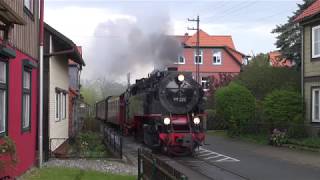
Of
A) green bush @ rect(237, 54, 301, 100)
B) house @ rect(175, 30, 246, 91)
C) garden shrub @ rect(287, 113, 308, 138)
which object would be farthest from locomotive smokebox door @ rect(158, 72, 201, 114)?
house @ rect(175, 30, 246, 91)

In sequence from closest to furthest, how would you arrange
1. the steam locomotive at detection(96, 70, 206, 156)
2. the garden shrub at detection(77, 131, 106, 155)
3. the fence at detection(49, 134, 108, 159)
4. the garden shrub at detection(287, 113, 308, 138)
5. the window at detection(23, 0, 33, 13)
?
the window at detection(23, 0, 33, 13) → the fence at detection(49, 134, 108, 159) → the garden shrub at detection(77, 131, 106, 155) → the steam locomotive at detection(96, 70, 206, 156) → the garden shrub at detection(287, 113, 308, 138)

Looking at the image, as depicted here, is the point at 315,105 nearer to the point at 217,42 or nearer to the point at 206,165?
the point at 206,165

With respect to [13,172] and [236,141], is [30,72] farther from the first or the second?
[236,141]

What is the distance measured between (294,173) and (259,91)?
77.6 feet

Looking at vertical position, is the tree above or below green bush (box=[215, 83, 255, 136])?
above

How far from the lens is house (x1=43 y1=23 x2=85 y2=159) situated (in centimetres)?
1756

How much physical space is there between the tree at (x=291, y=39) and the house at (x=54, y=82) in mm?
20780

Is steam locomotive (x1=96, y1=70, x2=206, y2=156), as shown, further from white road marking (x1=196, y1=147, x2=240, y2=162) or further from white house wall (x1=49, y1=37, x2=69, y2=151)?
white house wall (x1=49, y1=37, x2=69, y2=151)

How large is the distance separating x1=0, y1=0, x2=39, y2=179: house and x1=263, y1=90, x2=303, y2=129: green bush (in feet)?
50.8

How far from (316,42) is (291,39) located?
616 inches

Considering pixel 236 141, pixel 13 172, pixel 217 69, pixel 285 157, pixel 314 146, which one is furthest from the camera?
pixel 217 69

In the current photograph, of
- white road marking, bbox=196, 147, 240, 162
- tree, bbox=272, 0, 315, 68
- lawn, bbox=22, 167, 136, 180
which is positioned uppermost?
tree, bbox=272, 0, 315, 68

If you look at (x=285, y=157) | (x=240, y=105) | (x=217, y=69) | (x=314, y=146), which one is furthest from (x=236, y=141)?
(x=217, y=69)

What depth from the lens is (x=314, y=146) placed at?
23656 mm
